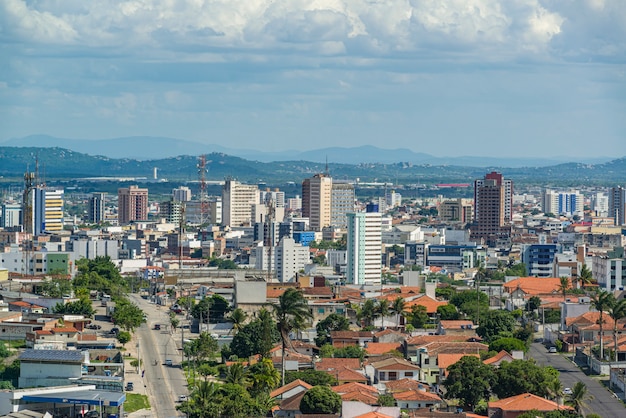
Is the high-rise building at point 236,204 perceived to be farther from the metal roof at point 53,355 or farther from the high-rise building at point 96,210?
the metal roof at point 53,355

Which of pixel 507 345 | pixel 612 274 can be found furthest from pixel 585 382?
pixel 612 274

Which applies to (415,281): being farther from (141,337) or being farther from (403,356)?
(403,356)

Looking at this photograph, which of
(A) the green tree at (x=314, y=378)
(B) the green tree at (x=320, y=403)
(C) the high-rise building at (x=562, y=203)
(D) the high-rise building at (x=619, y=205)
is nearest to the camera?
(B) the green tree at (x=320, y=403)

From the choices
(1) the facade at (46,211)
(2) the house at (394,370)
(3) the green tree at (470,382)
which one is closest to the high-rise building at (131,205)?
(1) the facade at (46,211)

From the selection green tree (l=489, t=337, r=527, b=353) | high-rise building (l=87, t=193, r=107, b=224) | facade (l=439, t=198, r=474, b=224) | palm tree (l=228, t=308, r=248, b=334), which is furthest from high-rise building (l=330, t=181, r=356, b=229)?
green tree (l=489, t=337, r=527, b=353)

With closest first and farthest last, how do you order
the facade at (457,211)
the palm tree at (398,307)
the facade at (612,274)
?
the palm tree at (398,307), the facade at (612,274), the facade at (457,211)

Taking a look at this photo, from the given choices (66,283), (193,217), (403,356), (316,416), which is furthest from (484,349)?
(193,217)
